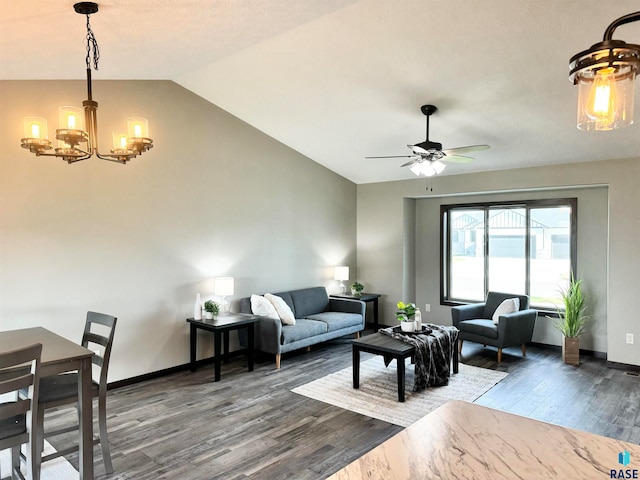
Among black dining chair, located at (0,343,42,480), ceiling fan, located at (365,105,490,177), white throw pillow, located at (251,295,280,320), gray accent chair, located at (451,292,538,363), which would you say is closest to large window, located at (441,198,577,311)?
gray accent chair, located at (451,292,538,363)

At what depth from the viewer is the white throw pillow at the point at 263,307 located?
17.5 feet

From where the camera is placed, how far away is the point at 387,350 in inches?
168

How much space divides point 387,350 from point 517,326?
2.21 m

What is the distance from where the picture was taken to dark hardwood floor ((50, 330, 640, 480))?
307 centimetres

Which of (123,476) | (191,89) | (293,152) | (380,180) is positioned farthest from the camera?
(380,180)

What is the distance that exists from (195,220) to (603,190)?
17.5ft

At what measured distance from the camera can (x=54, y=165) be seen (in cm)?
412

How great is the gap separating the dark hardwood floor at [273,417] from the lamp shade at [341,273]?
6.00 feet

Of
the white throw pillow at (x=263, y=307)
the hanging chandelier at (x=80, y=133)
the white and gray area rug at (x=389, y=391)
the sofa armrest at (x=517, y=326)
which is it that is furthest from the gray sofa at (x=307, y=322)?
the hanging chandelier at (x=80, y=133)

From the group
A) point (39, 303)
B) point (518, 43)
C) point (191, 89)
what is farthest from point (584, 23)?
point (39, 303)

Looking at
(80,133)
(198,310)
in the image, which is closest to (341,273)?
(198,310)

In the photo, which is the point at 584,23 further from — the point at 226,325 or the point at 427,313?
the point at 427,313

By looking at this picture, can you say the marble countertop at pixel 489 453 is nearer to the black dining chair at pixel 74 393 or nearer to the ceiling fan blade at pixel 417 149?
the black dining chair at pixel 74 393

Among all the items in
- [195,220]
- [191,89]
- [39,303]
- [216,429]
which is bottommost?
[216,429]
